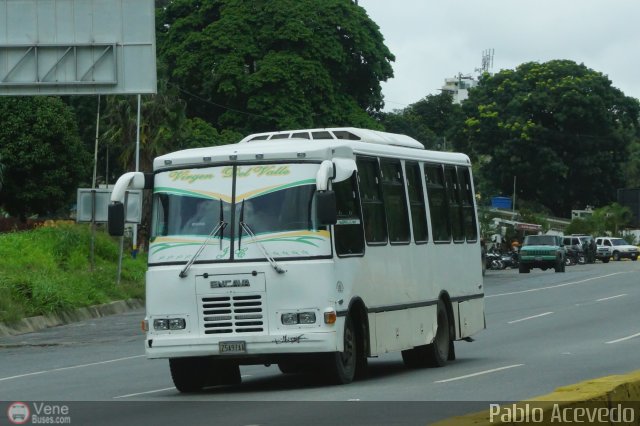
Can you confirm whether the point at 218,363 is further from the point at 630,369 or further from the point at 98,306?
the point at 98,306

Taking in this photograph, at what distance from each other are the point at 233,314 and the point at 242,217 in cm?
108

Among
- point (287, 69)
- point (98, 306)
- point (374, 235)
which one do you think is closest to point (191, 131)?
point (287, 69)

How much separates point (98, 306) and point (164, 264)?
20.0m

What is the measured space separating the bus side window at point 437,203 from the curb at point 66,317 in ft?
42.2

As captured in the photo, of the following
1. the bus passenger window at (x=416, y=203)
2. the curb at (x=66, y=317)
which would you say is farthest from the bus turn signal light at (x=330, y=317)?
the curb at (x=66, y=317)

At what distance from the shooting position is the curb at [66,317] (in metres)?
30.7

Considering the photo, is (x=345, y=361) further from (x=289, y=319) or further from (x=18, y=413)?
(x=18, y=413)

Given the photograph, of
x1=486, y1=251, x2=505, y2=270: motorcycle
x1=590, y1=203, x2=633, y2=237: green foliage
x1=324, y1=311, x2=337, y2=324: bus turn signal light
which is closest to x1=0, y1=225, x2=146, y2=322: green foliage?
x1=324, y1=311, x2=337, y2=324: bus turn signal light

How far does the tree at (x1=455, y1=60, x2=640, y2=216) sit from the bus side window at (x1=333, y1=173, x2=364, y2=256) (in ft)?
245

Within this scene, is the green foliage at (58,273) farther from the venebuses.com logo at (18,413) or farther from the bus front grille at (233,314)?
the venebuses.com logo at (18,413)

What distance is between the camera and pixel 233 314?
15.7 metres

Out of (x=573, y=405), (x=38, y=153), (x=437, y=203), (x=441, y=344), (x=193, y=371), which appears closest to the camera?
(x=573, y=405)

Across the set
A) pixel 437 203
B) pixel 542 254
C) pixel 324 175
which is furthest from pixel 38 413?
pixel 542 254

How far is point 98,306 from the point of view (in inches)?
1401
